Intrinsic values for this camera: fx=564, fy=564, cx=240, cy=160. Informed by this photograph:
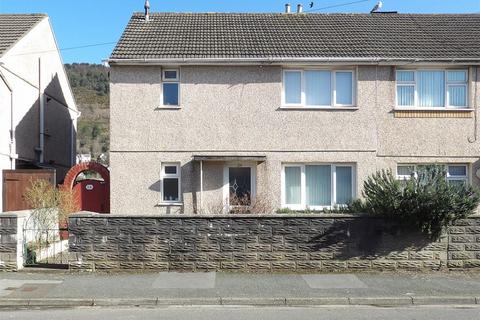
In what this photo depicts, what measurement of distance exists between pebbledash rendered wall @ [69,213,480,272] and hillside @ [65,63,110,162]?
37649 mm

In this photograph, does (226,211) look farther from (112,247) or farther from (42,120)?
(42,120)

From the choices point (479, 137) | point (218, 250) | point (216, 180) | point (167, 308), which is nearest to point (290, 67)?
point (216, 180)

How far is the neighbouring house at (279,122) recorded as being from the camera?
1631cm

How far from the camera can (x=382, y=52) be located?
1683cm

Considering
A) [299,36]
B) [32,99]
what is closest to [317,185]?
[299,36]

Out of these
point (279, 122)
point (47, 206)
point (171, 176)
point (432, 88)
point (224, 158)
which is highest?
point (432, 88)

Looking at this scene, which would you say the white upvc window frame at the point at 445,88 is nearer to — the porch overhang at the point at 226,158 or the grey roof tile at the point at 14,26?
the porch overhang at the point at 226,158

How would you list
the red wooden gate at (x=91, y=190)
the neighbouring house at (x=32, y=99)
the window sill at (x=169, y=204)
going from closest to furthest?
the window sill at (x=169, y=204) < the red wooden gate at (x=91, y=190) < the neighbouring house at (x=32, y=99)

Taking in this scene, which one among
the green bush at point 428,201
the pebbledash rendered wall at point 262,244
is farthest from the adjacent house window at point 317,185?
the pebbledash rendered wall at point 262,244

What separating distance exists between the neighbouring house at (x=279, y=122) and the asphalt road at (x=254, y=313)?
756 cm

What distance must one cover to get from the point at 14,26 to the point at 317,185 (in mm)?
13234

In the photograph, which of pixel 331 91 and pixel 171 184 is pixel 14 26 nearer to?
pixel 171 184

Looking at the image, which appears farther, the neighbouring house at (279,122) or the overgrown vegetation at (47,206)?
the neighbouring house at (279,122)

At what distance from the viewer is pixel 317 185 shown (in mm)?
16672
